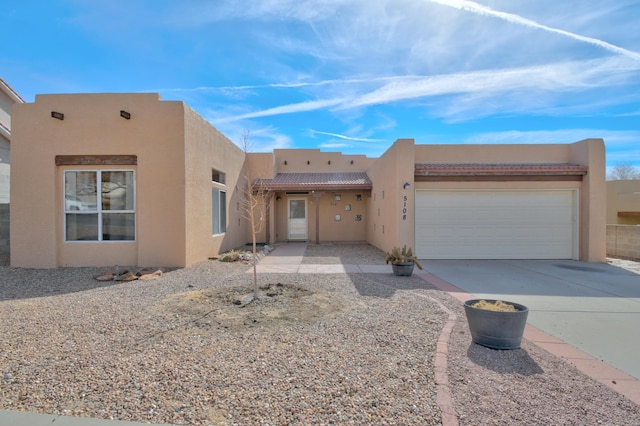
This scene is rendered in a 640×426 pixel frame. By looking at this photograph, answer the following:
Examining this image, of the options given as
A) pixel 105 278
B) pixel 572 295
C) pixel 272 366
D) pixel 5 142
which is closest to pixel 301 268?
pixel 105 278

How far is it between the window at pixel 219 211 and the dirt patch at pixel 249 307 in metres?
5.43

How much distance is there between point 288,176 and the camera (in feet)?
58.6

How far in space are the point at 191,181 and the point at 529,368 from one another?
9.01 meters

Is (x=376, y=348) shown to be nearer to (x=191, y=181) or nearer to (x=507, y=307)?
(x=507, y=307)

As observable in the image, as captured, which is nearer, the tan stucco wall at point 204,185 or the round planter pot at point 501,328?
the round planter pot at point 501,328

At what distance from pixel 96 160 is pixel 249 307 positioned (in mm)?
7106

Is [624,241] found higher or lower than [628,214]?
lower

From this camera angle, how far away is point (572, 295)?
21.5 feet

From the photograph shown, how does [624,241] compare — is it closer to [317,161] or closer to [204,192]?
[317,161]

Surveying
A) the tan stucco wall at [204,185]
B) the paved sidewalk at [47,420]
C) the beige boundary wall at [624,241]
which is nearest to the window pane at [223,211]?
the tan stucco wall at [204,185]

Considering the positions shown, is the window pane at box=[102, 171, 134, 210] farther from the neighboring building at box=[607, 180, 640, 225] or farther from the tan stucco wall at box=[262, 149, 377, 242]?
the neighboring building at box=[607, 180, 640, 225]

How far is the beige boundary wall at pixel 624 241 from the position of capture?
11.4m

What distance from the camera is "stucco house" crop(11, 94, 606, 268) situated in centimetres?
912

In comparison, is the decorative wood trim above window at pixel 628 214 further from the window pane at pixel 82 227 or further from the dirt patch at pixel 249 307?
the window pane at pixel 82 227
